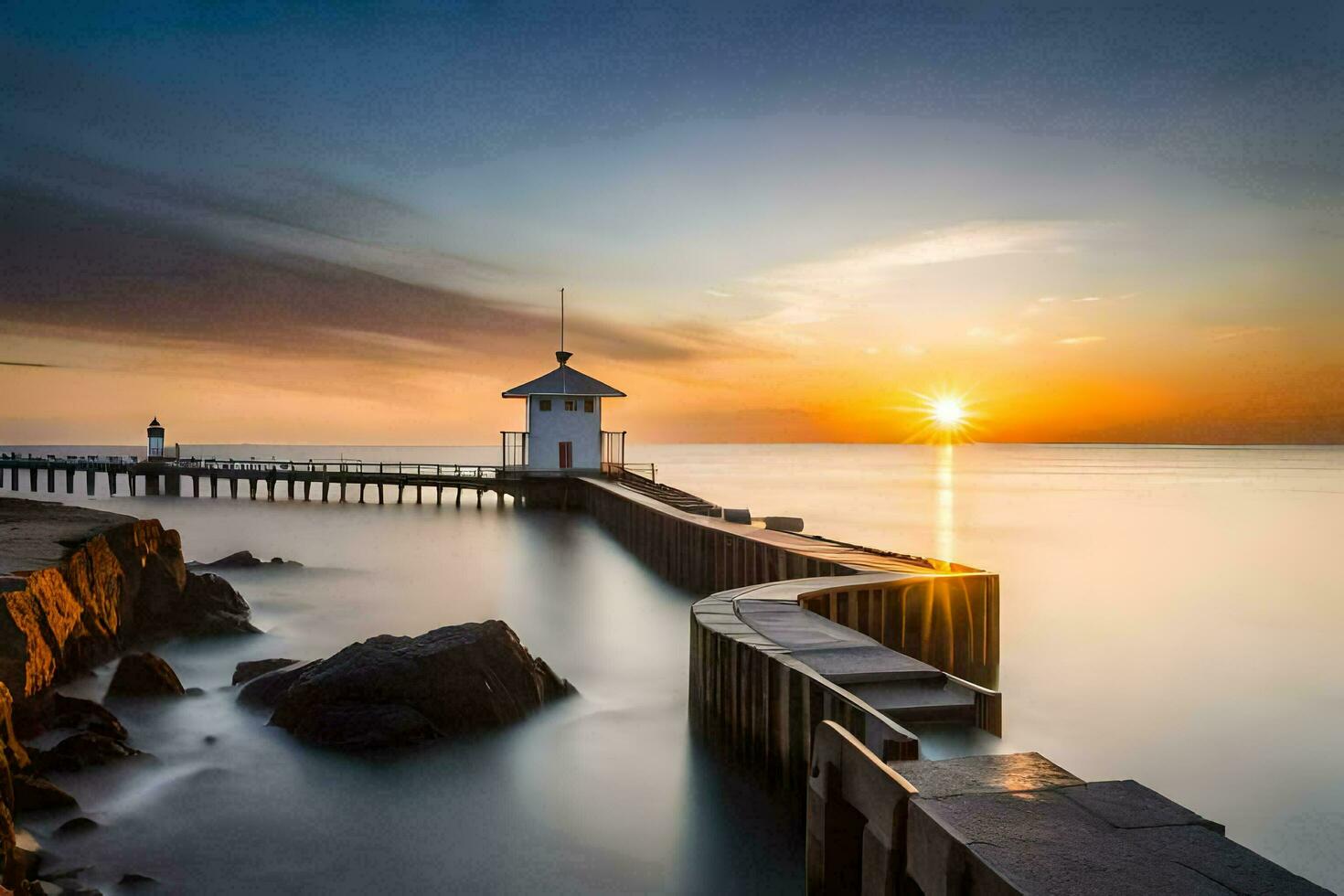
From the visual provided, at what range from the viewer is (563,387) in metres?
40.3

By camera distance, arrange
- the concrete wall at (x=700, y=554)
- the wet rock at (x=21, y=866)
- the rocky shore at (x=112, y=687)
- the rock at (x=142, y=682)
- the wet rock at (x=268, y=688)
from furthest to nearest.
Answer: the concrete wall at (x=700, y=554), the rock at (x=142, y=682), the wet rock at (x=268, y=688), the rocky shore at (x=112, y=687), the wet rock at (x=21, y=866)

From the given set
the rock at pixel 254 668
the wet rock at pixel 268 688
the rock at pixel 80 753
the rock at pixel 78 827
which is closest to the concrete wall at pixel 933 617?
the wet rock at pixel 268 688

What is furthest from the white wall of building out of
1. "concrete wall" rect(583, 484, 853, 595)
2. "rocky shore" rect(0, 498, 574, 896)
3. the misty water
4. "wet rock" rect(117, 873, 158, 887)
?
"wet rock" rect(117, 873, 158, 887)

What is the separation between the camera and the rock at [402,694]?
929 cm

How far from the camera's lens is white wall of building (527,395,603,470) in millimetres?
41406

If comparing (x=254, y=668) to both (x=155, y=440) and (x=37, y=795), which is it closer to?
(x=37, y=795)

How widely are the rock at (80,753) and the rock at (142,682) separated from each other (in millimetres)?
2102

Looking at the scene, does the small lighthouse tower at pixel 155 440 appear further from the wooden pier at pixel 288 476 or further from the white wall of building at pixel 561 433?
the white wall of building at pixel 561 433

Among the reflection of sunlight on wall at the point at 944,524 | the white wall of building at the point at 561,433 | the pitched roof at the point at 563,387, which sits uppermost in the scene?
the pitched roof at the point at 563,387

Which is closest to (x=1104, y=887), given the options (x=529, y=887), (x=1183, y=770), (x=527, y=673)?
(x=529, y=887)

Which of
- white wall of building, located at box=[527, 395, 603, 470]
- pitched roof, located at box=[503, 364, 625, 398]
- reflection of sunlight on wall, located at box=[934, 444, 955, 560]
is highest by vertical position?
pitched roof, located at box=[503, 364, 625, 398]

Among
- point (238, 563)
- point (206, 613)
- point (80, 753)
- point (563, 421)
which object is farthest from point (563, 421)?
point (80, 753)

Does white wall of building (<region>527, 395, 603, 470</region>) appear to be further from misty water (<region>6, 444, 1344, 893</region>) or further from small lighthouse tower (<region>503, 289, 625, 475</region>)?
misty water (<region>6, 444, 1344, 893</region>)

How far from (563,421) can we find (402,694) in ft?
107
